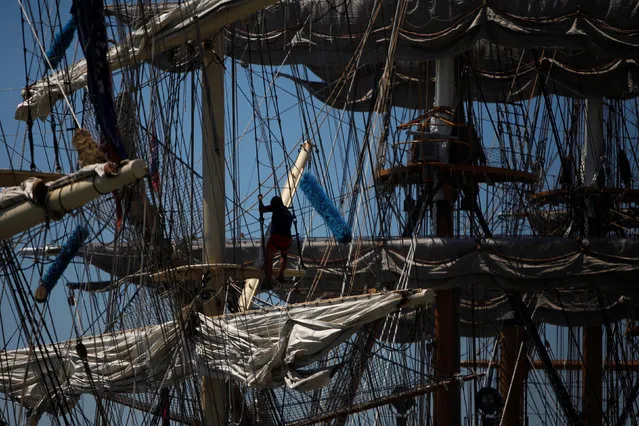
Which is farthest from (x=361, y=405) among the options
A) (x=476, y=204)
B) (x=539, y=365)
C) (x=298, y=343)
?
(x=539, y=365)

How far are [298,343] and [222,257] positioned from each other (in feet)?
5.63

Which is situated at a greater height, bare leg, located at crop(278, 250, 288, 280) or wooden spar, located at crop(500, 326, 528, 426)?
bare leg, located at crop(278, 250, 288, 280)

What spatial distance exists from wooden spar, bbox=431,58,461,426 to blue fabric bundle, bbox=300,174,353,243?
5458 millimetres

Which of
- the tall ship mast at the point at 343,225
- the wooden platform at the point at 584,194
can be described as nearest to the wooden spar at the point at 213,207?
the tall ship mast at the point at 343,225

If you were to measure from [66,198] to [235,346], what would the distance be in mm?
6169

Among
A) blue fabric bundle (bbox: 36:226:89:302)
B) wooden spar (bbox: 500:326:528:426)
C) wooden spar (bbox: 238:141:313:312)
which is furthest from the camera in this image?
wooden spar (bbox: 500:326:528:426)

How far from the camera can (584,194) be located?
2922cm

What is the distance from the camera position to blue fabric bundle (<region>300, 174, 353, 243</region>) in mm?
18391

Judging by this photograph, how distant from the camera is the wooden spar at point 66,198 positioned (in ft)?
36.7

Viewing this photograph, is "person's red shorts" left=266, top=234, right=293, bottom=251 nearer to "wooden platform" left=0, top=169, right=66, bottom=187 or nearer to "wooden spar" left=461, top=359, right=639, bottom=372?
"wooden platform" left=0, top=169, right=66, bottom=187

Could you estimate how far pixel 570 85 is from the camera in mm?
29578

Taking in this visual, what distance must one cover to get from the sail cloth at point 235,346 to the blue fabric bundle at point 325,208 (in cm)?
148

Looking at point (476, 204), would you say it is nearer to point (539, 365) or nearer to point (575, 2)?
point (575, 2)

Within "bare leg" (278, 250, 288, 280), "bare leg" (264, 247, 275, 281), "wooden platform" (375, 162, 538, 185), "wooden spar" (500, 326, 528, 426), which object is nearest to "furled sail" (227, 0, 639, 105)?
"wooden platform" (375, 162, 538, 185)
